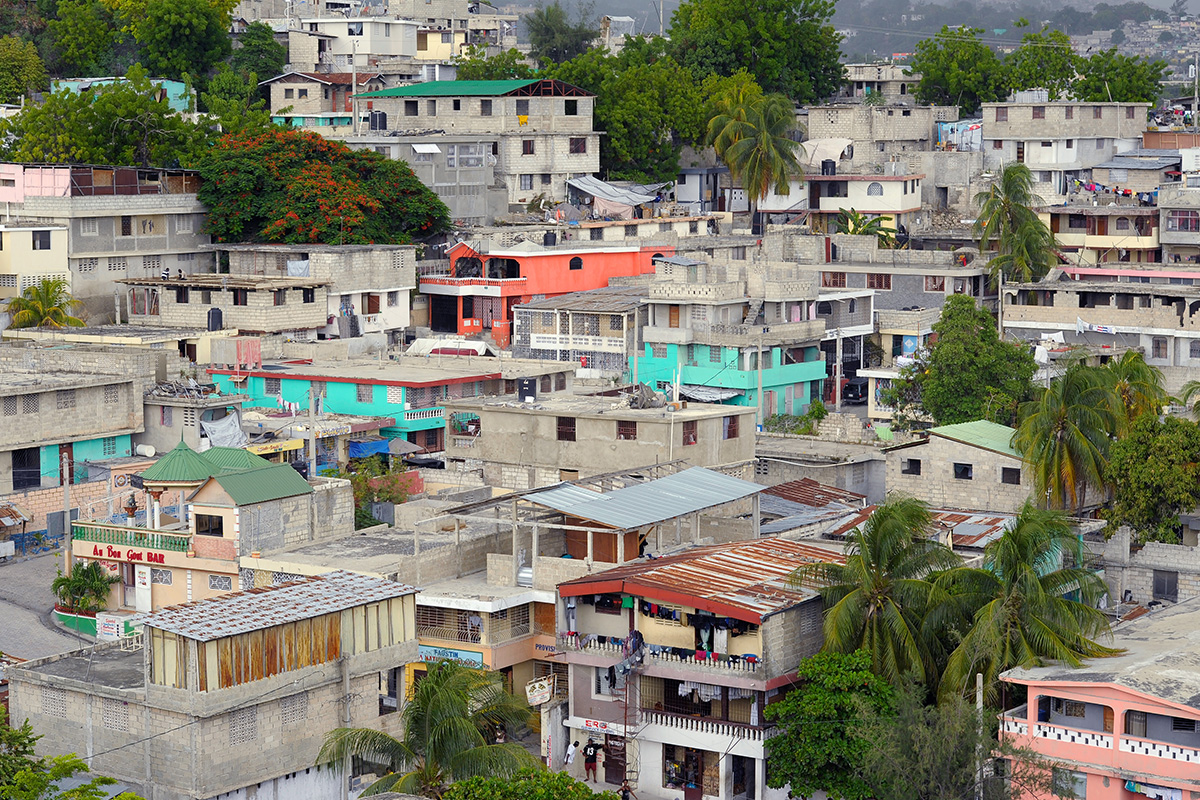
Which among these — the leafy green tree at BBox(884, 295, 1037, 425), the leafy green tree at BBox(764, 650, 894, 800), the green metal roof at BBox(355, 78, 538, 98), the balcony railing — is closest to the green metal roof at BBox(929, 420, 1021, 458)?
the leafy green tree at BBox(884, 295, 1037, 425)

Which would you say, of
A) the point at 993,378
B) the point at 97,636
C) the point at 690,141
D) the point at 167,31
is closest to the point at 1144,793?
the point at 97,636

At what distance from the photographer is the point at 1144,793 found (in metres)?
30.4

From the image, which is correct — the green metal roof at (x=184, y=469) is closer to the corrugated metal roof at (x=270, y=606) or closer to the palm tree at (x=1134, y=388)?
the corrugated metal roof at (x=270, y=606)

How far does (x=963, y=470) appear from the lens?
45719 millimetres

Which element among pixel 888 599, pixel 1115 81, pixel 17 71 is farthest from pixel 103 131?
pixel 888 599

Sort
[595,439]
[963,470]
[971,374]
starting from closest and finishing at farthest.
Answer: [963,470] < [595,439] < [971,374]

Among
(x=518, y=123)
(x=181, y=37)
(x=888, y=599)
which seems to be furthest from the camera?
(x=181, y=37)

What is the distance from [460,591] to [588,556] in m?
2.37

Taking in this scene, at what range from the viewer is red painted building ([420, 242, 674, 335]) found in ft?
235

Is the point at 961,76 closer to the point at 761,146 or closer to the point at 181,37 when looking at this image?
the point at 761,146

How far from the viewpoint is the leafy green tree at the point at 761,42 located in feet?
309

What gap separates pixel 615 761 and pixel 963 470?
1406cm

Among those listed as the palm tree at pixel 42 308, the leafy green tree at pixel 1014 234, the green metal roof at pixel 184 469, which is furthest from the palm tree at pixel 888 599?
the palm tree at pixel 42 308

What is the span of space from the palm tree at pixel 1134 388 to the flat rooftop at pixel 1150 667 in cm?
1167
